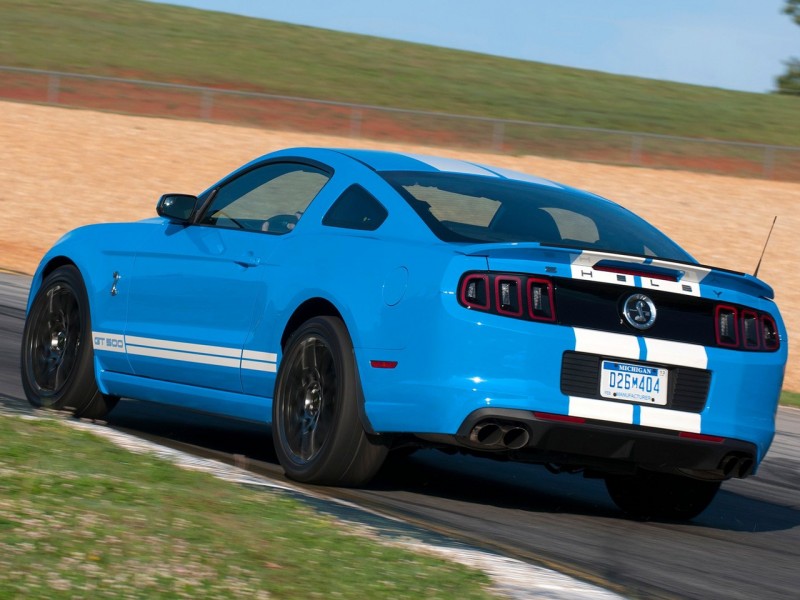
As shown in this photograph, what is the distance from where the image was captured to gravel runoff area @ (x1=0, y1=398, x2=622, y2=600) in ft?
17.1

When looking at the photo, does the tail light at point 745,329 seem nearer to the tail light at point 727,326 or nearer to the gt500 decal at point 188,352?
the tail light at point 727,326

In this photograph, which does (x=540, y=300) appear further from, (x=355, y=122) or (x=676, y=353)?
(x=355, y=122)

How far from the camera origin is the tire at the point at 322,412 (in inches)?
270

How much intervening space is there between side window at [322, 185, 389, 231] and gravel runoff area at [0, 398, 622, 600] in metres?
1.27

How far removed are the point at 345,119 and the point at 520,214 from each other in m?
28.4

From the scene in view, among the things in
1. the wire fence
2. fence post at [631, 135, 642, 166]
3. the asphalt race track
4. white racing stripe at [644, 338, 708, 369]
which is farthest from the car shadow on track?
fence post at [631, 135, 642, 166]

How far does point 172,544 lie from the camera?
4961mm

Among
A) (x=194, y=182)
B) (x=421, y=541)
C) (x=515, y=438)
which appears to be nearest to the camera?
(x=421, y=541)

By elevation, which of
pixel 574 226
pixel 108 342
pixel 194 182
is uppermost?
pixel 194 182

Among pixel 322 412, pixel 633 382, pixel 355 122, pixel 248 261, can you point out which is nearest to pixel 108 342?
pixel 248 261

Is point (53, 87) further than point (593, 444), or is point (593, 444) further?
point (53, 87)

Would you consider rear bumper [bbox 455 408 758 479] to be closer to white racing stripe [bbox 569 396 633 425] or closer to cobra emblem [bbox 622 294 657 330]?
white racing stripe [bbox 569 396 633 425]

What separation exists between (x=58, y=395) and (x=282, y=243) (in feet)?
6.15

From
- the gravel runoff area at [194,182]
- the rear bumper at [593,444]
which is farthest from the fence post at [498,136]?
the rear bumper at [593,444]
